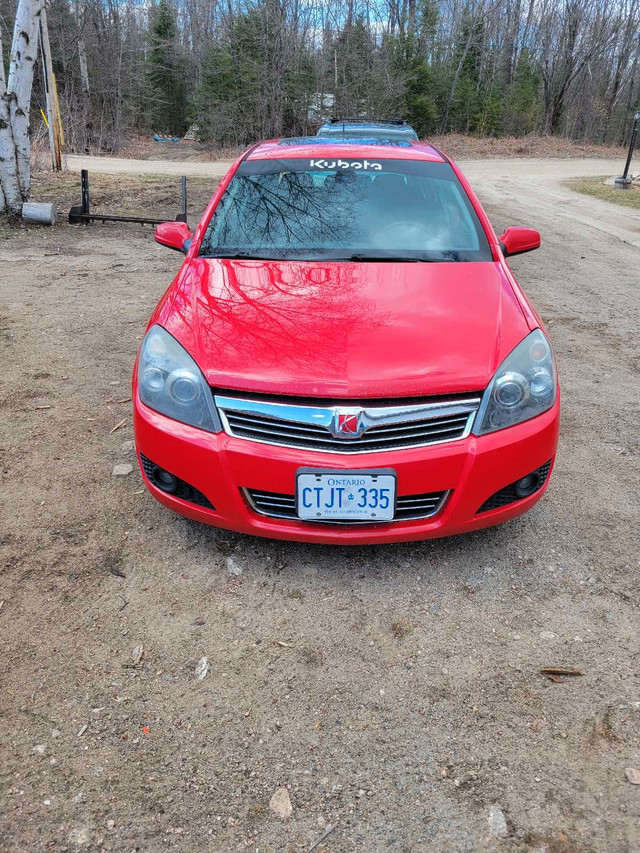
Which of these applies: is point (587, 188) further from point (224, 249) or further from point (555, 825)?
point (555, 825)

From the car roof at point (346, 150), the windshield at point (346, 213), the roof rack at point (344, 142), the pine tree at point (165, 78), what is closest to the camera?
the windshield at point (346, 213)

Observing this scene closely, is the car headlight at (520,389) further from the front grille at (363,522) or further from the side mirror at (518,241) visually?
the side mirror at (518,241)

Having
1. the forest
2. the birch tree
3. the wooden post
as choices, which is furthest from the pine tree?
the birch tree

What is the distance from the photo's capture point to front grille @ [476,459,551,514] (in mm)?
2514

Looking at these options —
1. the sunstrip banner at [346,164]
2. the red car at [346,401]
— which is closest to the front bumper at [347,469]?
the red car at [346,401]

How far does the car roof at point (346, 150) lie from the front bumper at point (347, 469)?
2.09 m

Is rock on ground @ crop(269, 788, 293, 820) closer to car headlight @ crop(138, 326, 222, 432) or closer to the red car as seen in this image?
the red car

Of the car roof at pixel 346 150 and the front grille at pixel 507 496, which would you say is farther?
the car roof at pixel 346 150

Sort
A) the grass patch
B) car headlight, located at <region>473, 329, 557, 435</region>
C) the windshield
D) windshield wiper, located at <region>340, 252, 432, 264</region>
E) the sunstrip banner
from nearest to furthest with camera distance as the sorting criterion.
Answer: car headlight, located at <region>473, 329, 557, 435</region>
windshield wiper, located at <region>340, 252, 432, 264</region>
the windshield
the sunstrip banner
the grass patch

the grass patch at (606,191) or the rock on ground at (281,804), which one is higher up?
the grass patch at (606,191)

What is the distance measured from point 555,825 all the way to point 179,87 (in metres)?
48.3

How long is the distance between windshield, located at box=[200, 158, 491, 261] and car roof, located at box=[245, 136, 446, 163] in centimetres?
7

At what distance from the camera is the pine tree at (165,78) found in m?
40.9

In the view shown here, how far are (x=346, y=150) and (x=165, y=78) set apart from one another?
44.9m
